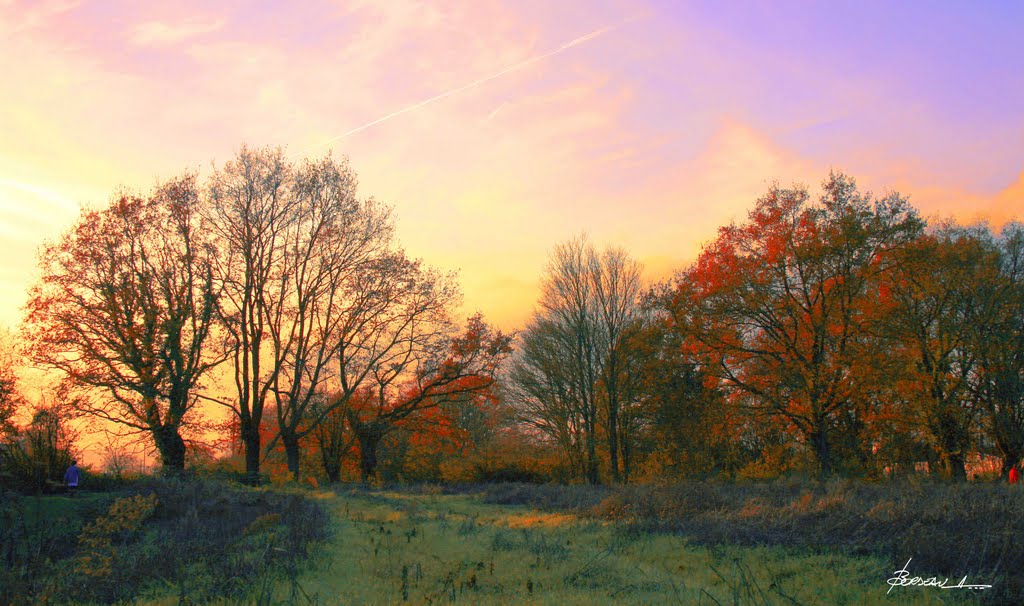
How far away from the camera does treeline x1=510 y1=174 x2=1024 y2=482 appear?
27438 mm

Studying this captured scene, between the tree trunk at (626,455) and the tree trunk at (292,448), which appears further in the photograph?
the tree trunk at (626,455)

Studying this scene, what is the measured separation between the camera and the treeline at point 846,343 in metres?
27.4

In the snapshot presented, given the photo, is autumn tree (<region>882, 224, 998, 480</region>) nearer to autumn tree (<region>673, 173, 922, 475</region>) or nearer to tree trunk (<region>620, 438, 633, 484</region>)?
autumn tree (<region>673, 173, 922, 475</region>)

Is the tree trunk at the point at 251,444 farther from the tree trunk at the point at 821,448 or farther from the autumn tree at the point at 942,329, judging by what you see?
the autumn tree at the point at 942,329

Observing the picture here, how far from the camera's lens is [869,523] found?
935 cm

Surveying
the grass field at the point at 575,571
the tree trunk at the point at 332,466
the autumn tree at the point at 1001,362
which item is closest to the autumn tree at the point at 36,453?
the grass field at the point at 575,571

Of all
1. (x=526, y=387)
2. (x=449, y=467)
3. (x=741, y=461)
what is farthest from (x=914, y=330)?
(x=449, y=467)

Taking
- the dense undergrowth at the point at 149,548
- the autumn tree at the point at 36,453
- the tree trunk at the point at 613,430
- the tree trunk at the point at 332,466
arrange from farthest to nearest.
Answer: the tree trunk at the point at 613,430
the tree trunk at the point at 332,466
the autumn tree at the point at 36,453
the dense undergrowth at the point at 149,548

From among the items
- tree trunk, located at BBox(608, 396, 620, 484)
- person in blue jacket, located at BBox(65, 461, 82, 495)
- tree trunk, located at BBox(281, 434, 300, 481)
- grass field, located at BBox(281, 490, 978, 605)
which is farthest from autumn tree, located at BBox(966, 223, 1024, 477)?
person in blue jacket, located at BBox(65, 461, 82, 495)

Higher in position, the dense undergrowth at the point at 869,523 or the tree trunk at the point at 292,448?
the tree trunk at the point at 292,448

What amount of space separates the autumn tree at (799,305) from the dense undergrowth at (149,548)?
23.0m

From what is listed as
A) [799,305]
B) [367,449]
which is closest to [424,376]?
[367,449]
